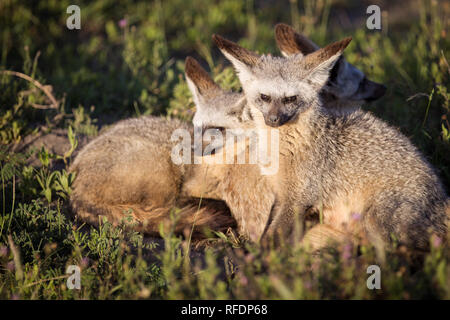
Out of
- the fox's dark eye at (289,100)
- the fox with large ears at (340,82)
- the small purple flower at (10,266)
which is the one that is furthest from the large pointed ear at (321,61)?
the small purple flower at (10,266)

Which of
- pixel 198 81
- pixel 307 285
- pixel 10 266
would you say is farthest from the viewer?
pixel 198 81

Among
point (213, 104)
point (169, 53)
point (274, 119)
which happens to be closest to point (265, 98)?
point (274, 119)

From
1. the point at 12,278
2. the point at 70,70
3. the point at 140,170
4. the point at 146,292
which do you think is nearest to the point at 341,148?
the point at 140,170

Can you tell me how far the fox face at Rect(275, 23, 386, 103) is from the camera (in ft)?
14.0

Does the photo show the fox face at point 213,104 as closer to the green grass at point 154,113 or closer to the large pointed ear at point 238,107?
the large pointed ear at point 238,107

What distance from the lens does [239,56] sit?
3.36 metres

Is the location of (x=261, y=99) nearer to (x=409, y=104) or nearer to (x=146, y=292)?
(x=146, y=292)

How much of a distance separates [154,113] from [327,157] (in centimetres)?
246

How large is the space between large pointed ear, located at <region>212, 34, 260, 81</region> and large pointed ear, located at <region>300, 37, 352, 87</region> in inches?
15.2

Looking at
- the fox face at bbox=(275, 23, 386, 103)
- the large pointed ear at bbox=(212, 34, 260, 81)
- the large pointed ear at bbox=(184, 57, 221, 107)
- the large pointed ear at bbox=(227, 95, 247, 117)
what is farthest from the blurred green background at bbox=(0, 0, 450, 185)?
the large pointed ear at bbox=(212, 34, 260, 81)

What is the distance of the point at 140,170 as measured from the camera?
11.3ft

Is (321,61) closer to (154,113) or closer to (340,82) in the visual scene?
(340,82)

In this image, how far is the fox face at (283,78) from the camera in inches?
125

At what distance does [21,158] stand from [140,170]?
1.01 m
